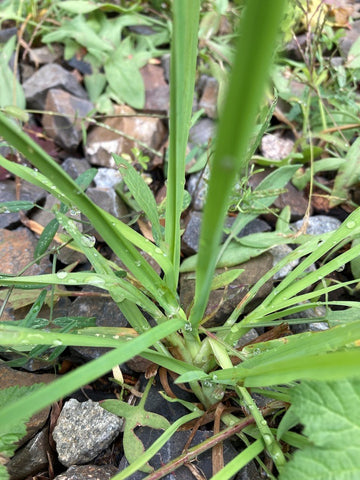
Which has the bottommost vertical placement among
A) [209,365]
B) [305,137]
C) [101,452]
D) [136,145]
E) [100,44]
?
[101,452]

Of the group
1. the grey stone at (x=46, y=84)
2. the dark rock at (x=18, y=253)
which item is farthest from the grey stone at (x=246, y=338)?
the grey stone at (x=46, y=84)

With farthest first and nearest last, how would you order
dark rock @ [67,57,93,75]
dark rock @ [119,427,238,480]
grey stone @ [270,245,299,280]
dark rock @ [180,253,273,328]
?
dark rock @ [67,57,93,75], grey stone @ [270,245,299,280], dark rock @ [180,253,273,328], dark rock @ [119,427,238,480]

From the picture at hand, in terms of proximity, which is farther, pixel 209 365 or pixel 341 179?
pixel 341 179

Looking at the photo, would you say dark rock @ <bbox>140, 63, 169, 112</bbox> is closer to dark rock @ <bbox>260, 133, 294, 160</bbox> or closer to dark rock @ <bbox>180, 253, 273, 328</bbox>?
dark rock @ <bbox>260, 133, 294, 160</bbox>

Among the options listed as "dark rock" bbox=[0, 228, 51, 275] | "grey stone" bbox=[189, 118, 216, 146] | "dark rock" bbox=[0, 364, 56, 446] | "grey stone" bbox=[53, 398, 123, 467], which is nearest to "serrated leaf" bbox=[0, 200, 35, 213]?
"dark rock" bbox=[0, 228, 51, 275]

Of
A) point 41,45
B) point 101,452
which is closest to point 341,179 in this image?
point 101,452

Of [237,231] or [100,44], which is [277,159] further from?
[100,44]
